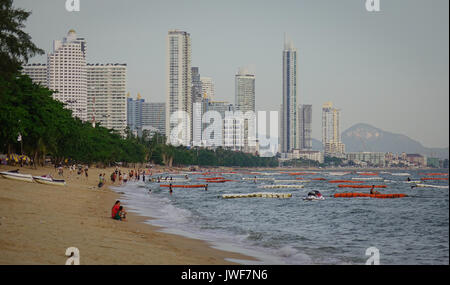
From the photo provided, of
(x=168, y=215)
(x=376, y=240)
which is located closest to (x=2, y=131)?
(x=168, y=215)

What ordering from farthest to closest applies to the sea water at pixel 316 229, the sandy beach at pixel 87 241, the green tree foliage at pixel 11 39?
1. the green tree foliage at pixel 11 39
2. the sea water at pixel 316 229
3. the sandy beach at pixel 87 241

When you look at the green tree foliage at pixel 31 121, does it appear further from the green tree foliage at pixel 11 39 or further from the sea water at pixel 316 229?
the sea water at pixel 316 229

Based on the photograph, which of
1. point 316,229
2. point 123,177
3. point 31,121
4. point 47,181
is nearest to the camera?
point 316,229

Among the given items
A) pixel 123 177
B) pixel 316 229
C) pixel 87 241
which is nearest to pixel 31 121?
pixel 123 177
